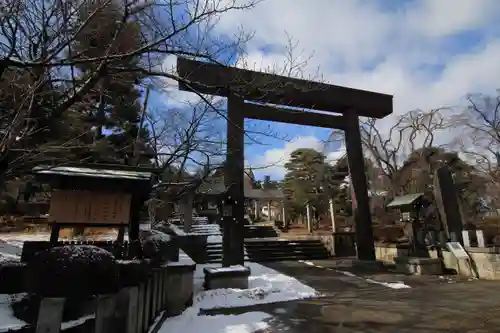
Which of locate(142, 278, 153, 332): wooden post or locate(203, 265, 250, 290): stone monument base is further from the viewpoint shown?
locate(203, 265, 250, 290): stone monument base

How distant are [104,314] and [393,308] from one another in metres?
5.36

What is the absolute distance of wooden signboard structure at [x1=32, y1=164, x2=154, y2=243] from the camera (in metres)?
5.24

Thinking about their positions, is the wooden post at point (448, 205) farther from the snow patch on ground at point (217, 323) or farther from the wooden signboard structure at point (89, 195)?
the wooden signboard structure at point (89, 195)

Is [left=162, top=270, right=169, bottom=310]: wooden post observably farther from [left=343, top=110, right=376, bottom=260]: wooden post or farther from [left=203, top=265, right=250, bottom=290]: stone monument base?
[left=343, top=110, right=376, bottom=260]: wooden post

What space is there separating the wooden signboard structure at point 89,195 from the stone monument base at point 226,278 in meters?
3.38

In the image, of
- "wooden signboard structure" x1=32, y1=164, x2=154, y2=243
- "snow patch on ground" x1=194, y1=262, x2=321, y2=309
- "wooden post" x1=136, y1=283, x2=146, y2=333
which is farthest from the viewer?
"snow patch on ground" x1=194, y1=262, x2=321, y2=309

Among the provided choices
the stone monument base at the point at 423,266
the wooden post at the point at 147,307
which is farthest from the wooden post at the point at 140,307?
the stone monument base at the point at 423,266

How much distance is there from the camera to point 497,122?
2231 cm

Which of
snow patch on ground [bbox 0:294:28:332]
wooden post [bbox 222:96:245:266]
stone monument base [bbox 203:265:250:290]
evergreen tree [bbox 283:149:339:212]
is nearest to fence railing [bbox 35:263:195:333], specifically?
snow patch on ground [bbox 0:294:28:332]

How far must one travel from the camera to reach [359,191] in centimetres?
1256

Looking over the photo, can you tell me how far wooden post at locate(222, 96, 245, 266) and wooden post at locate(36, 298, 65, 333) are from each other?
690 cm

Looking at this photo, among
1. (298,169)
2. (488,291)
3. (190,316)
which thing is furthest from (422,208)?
(298,169)

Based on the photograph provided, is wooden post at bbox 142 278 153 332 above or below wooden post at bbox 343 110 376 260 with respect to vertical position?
below

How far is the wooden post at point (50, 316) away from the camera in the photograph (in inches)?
107
